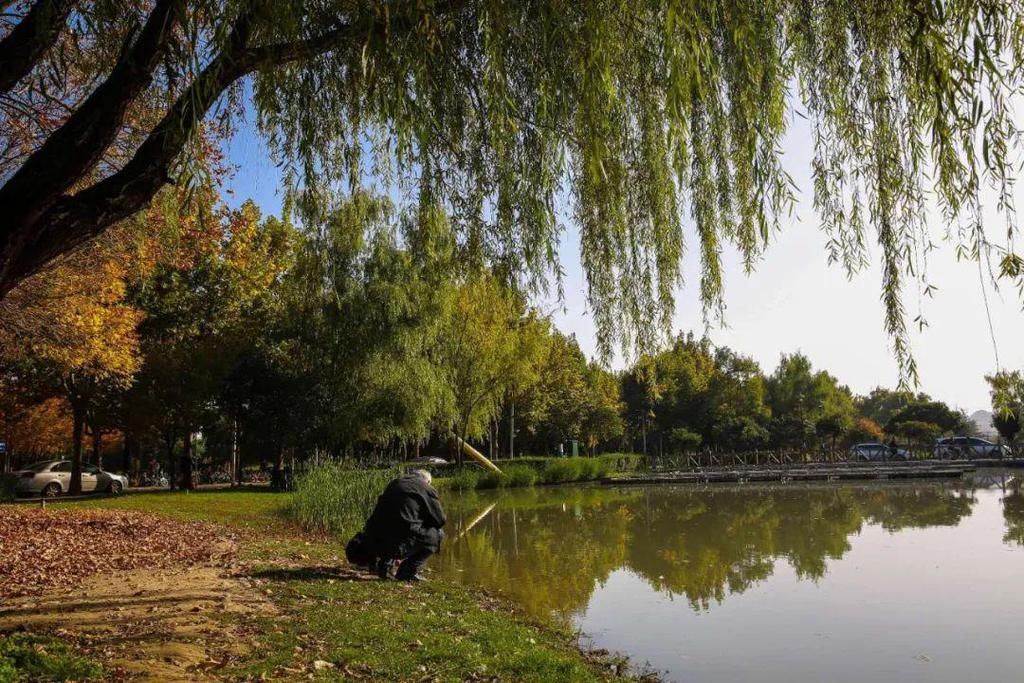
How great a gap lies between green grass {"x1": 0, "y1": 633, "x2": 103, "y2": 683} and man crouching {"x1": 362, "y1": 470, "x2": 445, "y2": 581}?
403 centimetres

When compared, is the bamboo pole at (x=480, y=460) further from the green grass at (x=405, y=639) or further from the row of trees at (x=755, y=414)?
the green grass at (x=405, y=639)

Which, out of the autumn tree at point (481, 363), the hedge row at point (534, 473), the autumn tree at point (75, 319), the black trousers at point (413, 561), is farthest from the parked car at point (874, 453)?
the black trousers at point (413, 561)

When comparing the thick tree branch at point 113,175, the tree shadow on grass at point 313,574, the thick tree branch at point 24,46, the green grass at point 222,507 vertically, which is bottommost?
the tree shadow on grass at point 313,574

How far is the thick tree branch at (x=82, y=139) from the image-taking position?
3926 millimetres

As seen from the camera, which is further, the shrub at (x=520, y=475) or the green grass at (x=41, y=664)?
the shrub at (x=520, y=475)

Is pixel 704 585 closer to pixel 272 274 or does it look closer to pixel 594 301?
pixel 594 301

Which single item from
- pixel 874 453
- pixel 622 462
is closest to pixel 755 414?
pixel 874 453

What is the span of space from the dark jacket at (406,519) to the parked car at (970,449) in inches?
1530

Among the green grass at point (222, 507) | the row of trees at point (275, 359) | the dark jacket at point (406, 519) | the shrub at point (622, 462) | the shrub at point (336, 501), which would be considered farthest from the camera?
the shrub at point (622, 462)

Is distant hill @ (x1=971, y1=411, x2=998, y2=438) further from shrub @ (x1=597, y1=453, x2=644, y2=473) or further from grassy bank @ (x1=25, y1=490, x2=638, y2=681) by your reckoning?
shrub @ (x1=597, y1=453, x2=644, y2=473)

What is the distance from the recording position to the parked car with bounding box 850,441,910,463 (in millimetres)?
42562

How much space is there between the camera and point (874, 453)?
44.1m

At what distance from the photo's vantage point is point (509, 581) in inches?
440

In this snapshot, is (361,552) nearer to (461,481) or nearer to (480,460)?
(461,481)
